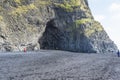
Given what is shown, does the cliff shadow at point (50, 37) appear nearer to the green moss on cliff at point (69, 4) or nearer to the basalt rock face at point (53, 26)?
the basalt rock face at point (53, 26)

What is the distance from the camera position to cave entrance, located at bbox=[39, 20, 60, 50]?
119 metres

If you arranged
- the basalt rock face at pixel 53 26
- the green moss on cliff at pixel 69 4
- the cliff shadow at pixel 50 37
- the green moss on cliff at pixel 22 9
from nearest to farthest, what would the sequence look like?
the basalt rock face at pixel 53 26
the green moss on cliff at pixel 22 9
the cliff shadow at pixel 50 37
the green moss on cliff at pixel 69 4

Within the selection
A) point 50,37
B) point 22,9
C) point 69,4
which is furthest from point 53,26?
point 22,9

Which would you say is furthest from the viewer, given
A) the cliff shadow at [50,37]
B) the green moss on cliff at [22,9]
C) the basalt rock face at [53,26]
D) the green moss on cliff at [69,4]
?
the green moss on cliff at [69,4]

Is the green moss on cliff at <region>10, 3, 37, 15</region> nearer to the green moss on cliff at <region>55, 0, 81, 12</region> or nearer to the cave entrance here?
the cave entrance

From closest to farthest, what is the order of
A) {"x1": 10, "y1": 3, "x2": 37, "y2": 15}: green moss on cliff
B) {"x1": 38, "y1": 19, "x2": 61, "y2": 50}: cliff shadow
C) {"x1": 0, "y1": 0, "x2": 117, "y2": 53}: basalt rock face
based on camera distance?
{"x1": 0, "y1": 0, "x2": 117, "y2": 53}: basalt rock face → {"x1": 10, "y1": 3, "x2": 37, "y2": 15}: green moss on cliff → {"x1": 38, "y1": 19, "x2": 61, "y2": 50}: cliff shadow

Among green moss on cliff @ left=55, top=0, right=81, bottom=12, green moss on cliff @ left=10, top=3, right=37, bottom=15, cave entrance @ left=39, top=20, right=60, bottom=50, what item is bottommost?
cave entrance @ left=39, top=20, right=60, bottom=50

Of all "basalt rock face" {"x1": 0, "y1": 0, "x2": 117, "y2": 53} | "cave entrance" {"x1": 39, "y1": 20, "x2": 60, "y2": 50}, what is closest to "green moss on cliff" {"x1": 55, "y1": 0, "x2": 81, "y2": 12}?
"basalt rock face" {"x1": 0, "y1": 0, "x2": 117, "y2": 53}

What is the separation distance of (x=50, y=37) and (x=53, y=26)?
14.0 ft

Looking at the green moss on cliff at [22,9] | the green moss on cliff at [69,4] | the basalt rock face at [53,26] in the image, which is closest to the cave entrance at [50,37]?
the basalt rock face at [53,26]

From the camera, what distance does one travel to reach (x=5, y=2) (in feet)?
341

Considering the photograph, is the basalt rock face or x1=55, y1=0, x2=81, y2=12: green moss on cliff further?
x1=55, y1=0, x2=81, y2=12: green moss on cliff

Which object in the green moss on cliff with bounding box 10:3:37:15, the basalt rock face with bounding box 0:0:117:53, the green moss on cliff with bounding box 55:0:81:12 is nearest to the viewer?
the basalt rock face with bounding box 0:0:117:53

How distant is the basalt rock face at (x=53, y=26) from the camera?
10325cm
